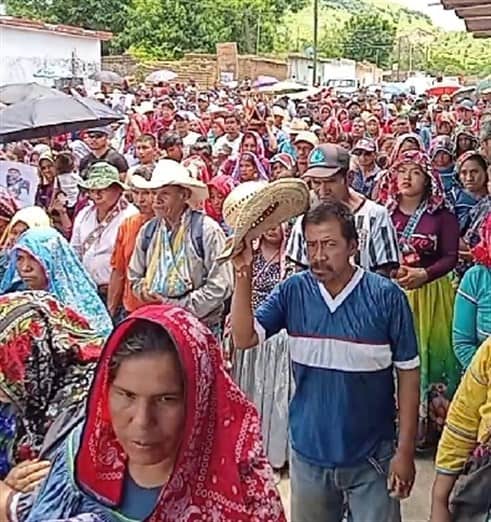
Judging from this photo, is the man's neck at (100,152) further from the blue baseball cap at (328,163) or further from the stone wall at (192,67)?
the stone wall at (192,67)

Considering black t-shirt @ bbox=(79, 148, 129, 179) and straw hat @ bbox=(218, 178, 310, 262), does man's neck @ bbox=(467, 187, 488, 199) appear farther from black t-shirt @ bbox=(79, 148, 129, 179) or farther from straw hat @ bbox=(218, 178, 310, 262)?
straw hat @ bbox=(218, 178, 310, 262)

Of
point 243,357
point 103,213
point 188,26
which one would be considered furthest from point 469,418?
point 188,26

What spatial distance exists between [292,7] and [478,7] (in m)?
58.5

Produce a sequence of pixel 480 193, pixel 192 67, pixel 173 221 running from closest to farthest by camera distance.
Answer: pixel 173 221 → pixel 480 193 → pixel 192 67

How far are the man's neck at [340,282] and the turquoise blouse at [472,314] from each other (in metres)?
0.70

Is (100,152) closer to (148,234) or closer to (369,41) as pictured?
(148,234)

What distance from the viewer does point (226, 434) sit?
191 centimetres

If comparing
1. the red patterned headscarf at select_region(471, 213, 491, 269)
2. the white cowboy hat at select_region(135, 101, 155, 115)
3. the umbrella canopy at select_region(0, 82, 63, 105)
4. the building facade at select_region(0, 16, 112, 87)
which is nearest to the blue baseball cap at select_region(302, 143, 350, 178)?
the red patterned headscarf at select_region(471, 213, 491, 269)

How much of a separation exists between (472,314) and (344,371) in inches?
30.6

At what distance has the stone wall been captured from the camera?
37188 mm

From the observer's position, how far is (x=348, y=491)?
9.87ft

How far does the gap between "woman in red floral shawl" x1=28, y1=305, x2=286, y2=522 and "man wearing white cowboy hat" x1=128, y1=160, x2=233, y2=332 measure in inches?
92.2

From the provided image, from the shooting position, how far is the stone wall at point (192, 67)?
37188mm

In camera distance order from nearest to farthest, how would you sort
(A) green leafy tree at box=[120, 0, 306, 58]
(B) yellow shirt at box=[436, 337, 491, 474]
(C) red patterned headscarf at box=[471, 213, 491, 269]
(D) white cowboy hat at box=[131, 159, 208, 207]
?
1. (B) yellow shirt at box=[436, 337, 491, 474]
2. (C) red patterned headscarf at box=[471, 213, 491, 269]
3. (D) white cowboy hat at box=[131, 159, 208, 207]
4. (A) green leafy tree at box=[120, 0, 306, 58]
